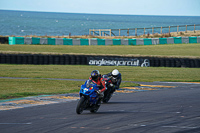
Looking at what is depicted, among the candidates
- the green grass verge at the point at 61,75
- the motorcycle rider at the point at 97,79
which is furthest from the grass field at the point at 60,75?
the motorcycle rider at the point at 97,79

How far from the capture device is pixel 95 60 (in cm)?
2880

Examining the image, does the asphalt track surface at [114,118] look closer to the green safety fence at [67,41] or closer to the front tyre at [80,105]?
the front tyre at [80,105]

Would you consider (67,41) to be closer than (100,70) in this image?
No

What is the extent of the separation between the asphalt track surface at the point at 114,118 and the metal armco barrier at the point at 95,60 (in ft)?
48.2

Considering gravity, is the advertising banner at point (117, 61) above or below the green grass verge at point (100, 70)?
above

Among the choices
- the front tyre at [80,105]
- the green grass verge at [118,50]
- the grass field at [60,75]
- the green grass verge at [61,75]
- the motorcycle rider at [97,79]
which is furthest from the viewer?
the green grass verge at [118,50]

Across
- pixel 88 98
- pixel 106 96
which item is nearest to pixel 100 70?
pixel 106 96

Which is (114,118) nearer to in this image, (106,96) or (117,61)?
(106,96)

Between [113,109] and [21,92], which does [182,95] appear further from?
[21,92]

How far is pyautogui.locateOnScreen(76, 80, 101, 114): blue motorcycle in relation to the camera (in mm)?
10422

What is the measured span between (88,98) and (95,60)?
1832 centimetres

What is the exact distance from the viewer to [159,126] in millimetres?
8672

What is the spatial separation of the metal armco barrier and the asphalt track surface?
14.7 meters

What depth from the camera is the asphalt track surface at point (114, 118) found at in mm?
8312
